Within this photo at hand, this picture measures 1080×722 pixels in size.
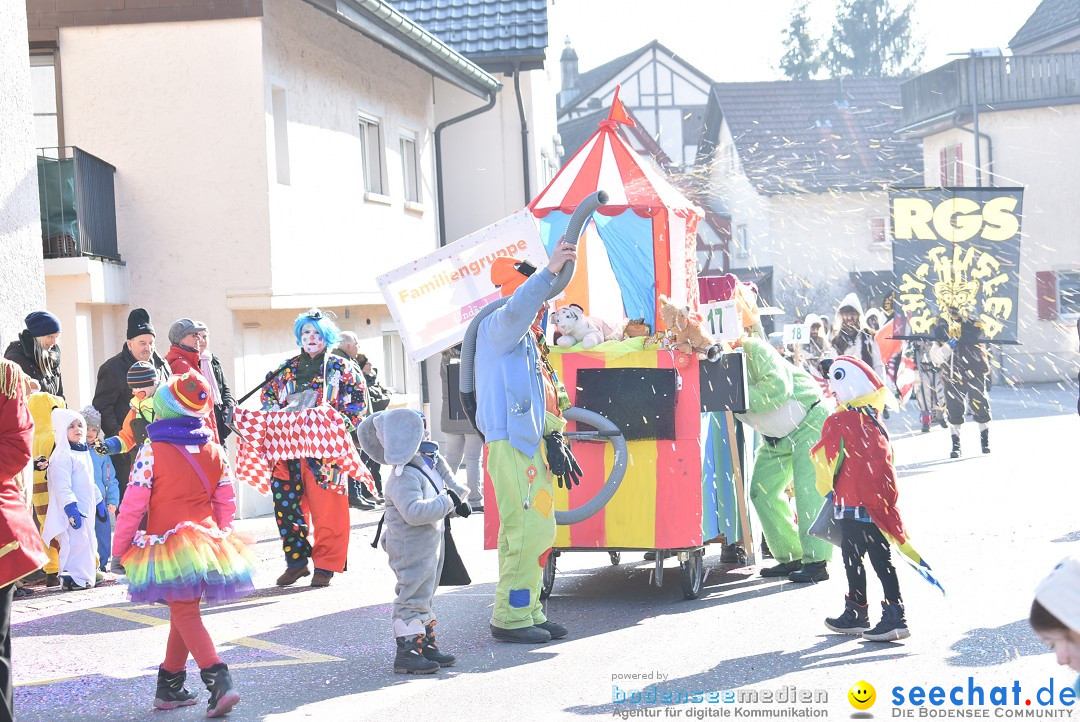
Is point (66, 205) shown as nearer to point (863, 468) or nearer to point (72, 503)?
point (72, 503)

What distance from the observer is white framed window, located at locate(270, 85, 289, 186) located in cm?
1480

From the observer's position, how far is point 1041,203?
112 ft

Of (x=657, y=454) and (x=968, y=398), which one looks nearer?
(x=657, y=454)

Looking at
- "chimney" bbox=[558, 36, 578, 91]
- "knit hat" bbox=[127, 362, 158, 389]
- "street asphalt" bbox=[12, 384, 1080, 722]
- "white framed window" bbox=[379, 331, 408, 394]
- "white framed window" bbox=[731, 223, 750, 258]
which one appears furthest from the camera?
"chimney" bbox=[558, 36, 578, 91]

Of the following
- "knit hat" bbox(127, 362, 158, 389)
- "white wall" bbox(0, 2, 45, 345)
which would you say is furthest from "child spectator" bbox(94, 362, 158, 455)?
"white wall" bbox(0, 2, 45, 345)

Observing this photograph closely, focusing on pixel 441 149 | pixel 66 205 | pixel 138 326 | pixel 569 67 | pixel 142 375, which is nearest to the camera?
pixel 142 375

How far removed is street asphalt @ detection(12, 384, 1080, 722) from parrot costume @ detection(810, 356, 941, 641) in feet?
0.55

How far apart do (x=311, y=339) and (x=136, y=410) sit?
1288 mm

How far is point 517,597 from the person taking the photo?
7383 millimetres

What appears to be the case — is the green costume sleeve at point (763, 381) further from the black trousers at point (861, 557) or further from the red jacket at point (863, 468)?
the black trousers at point (861, 557)

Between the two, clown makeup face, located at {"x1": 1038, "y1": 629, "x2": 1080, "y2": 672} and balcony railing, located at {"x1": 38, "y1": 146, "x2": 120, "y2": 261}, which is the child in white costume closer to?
balcony railing, located at {"x1": 38, "y1": 146, "x2": 120, "y2": 261}

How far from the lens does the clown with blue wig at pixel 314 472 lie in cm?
952

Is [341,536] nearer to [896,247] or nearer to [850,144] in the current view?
[896,247]

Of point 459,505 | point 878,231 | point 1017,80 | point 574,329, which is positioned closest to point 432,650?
point 459,505
